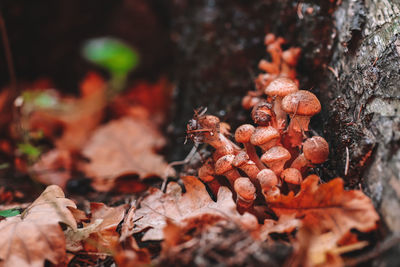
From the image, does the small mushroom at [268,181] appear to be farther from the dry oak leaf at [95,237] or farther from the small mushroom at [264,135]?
the dry oak leaf at [95,237]

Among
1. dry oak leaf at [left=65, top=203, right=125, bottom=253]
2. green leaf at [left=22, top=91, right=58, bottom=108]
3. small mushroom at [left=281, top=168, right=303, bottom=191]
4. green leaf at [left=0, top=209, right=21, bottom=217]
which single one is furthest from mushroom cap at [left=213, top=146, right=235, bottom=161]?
green leaf at [left=22, top=91, right=58, bottom=108]

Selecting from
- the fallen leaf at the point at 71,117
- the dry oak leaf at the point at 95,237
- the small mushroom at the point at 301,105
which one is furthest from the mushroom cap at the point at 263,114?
the fallen leaf at the point at 71,117

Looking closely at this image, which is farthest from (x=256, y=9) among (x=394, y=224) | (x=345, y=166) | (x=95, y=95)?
(x=95, y=95)

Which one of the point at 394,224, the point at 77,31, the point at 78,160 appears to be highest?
the point at 77,31

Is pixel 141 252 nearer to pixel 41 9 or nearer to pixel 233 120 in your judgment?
pixel 233 120

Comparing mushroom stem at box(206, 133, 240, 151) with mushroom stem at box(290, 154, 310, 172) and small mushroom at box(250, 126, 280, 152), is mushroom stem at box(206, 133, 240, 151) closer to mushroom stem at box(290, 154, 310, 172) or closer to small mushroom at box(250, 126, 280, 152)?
small mushroom at box(250, 126, 280, 152)

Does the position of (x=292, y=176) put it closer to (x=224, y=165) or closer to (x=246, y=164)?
(x=246, y=164)

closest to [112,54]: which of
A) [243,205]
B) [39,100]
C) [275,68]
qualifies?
[39,100]
